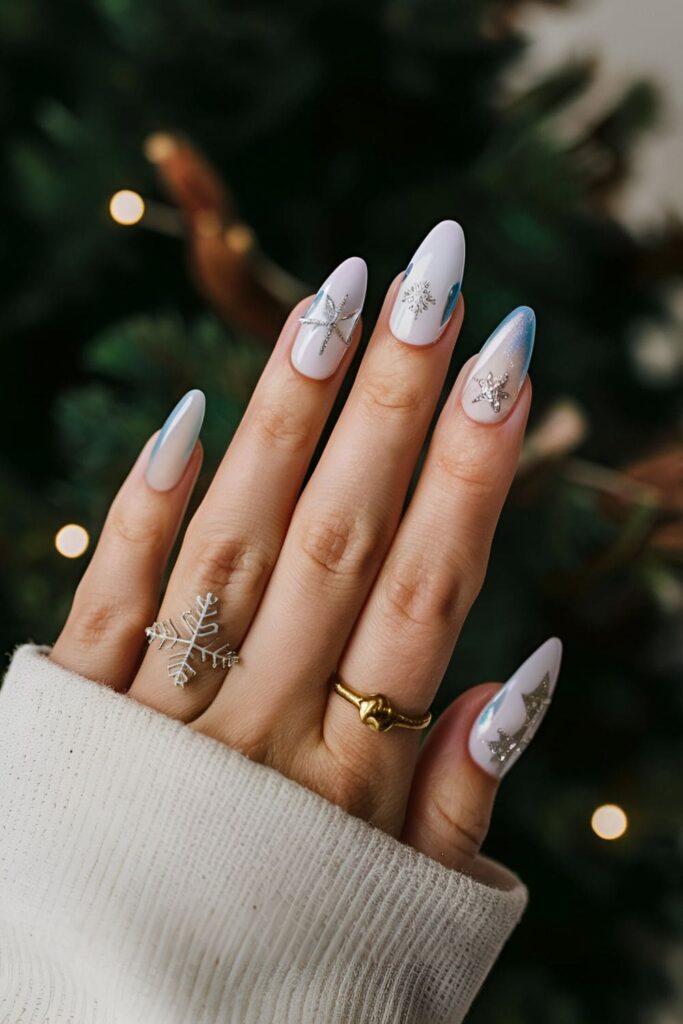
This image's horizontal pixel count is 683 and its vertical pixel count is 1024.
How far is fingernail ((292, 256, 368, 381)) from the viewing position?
1.75ft

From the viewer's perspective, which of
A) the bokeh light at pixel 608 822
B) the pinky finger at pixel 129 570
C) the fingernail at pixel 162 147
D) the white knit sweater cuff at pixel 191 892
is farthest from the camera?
the bokeh light at pixel 608 822

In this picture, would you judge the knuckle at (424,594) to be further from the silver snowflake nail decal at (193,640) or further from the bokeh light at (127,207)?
the bokeh light at (127,207)

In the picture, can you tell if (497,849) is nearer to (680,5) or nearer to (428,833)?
(428,833)

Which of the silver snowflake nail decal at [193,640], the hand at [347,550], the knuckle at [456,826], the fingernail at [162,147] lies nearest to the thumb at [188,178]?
the fingernail at [162,147]

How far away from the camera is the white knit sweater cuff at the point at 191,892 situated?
47 centimetres

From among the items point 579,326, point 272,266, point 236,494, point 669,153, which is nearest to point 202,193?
point 272,266

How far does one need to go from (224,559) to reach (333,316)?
0.16 meters

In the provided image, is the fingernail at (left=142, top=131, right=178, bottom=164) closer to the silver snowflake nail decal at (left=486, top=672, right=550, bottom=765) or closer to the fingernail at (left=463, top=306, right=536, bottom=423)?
the fingernail at (left=463, top=306, right=536, bottom=423)

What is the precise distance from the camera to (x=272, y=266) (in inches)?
34.1

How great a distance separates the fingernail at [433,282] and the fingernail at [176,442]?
137mm

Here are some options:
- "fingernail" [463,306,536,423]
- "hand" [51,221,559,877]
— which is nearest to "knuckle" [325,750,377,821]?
"hand" [51,221,559,877]

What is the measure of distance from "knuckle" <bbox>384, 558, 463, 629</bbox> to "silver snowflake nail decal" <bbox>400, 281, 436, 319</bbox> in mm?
151

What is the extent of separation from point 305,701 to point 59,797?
5.9 inches

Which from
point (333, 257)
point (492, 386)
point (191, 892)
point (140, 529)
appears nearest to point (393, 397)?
point (492, 386)
